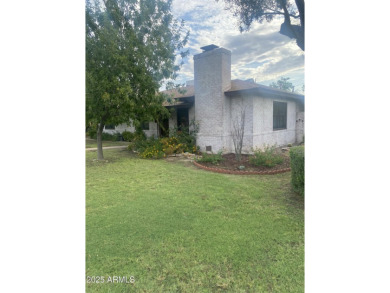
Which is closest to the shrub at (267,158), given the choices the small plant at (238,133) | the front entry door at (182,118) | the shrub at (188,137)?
the small plant at (238,133)

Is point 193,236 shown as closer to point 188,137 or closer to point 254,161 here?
point 254,161

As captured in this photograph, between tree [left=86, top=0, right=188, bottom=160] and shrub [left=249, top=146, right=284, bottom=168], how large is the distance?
9.43 feet

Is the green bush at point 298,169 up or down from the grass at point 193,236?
up

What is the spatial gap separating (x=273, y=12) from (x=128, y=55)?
9.78 feet

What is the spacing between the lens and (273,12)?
2471 millimetres

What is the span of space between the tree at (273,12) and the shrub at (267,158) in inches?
129

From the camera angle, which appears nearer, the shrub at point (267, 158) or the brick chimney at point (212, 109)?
the shrub at point (267, 158)

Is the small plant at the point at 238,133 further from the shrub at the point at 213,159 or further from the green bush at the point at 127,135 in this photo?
the green bush at the point at 127,135

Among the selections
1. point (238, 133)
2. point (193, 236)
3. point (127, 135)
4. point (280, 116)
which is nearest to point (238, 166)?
point (238, 133)

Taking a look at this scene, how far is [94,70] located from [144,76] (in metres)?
1.11

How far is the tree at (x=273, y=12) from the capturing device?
6.95 feet

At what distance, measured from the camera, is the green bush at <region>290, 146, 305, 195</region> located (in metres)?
2.99

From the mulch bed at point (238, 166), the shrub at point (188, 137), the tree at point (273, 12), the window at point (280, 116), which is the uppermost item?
the tree at point (273, 12)
